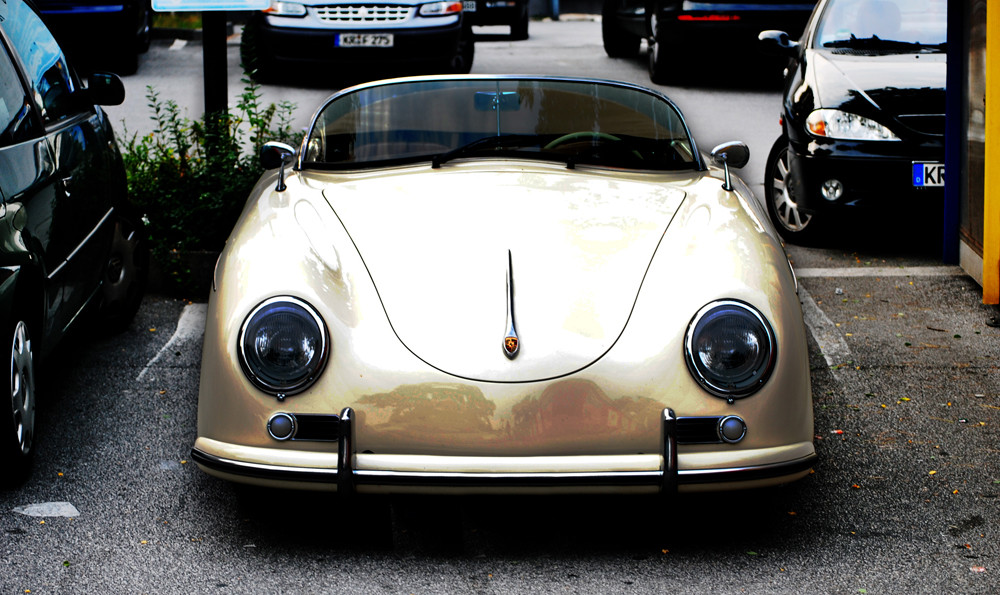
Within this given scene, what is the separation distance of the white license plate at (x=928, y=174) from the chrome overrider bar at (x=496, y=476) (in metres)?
3.99

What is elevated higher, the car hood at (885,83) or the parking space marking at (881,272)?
the car hood at (885,83)

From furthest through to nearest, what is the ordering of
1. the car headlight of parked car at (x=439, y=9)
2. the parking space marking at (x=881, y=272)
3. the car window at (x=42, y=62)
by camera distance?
Answer: 1. the car headlight of parked car at (x=439, y=9)
2. the parking space marking at (x=881, y=272)
3. the car window at (x=42, y=62)

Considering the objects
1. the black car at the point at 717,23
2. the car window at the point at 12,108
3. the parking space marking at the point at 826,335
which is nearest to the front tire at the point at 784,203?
the parking space marking at the point at 826,335

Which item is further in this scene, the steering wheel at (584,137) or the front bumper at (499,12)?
the front bumper at (499,12)

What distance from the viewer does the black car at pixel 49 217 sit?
3.70 meters

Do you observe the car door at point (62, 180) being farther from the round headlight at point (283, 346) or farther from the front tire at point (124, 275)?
the round headlight at point (283, 346)

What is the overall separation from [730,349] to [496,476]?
728 millimetres

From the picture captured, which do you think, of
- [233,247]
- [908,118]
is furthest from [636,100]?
[908,118]

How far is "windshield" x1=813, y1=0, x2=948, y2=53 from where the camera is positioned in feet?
23.7

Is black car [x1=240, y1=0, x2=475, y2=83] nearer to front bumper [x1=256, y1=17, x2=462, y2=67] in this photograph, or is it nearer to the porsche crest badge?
front bumper [x1=256, y1=17, x2=462, y2=67]

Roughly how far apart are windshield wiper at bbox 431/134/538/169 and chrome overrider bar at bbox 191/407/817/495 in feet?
4.61

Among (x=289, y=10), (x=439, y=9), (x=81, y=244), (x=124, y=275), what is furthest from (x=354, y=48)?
(x=81, y=244)

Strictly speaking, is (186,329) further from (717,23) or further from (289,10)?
(717,23)

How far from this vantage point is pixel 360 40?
11703 millimetres
